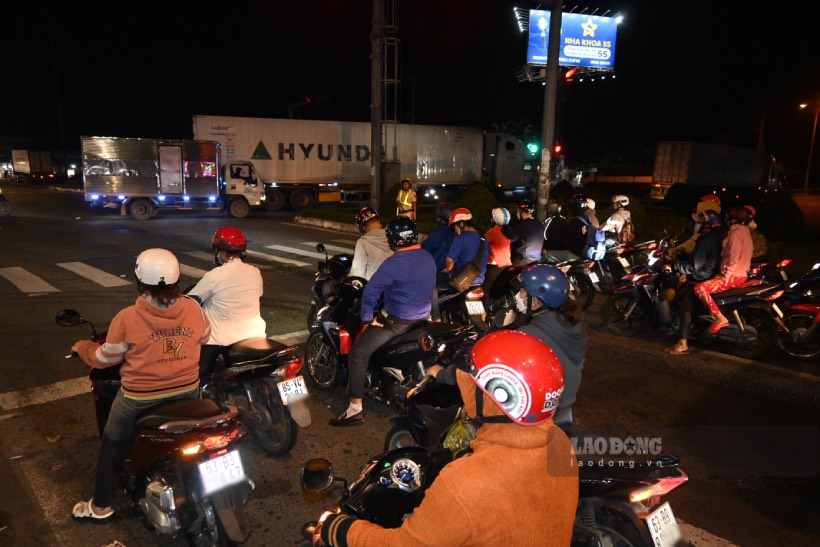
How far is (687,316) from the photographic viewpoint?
742 cm

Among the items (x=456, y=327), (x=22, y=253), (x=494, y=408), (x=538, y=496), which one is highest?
(x=494, y=408)

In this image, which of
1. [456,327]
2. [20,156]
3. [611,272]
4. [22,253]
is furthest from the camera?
[20,156]

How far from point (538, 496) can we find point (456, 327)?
3038 mm

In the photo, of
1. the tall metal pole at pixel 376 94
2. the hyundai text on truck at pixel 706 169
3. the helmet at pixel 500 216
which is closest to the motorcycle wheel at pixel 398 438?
the helmet at pixel 500 216

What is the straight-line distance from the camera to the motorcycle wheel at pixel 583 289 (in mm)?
9508

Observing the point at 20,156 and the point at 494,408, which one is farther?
the point at 20,156

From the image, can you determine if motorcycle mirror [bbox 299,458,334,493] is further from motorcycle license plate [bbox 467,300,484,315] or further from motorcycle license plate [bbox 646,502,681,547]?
motorcycle license plate [bbox 467,300,484,315]

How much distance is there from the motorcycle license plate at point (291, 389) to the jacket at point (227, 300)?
520 mm

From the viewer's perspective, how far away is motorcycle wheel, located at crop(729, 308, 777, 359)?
711 centimetres

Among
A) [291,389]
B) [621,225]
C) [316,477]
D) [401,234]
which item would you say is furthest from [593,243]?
[316,477]

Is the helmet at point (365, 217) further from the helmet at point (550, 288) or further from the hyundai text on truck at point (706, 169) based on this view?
the hyundai text on truck at point (706, 169)

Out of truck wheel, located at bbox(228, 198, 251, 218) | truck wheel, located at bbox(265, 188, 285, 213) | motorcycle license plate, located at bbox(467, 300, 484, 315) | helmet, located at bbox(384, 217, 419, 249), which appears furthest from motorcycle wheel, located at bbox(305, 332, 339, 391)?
truck wheel, located at bbox(265, 188, 285, 213)

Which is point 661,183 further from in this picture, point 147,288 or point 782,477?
point 147,288

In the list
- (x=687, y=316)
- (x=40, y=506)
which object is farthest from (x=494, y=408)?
(x=687, y=316)
